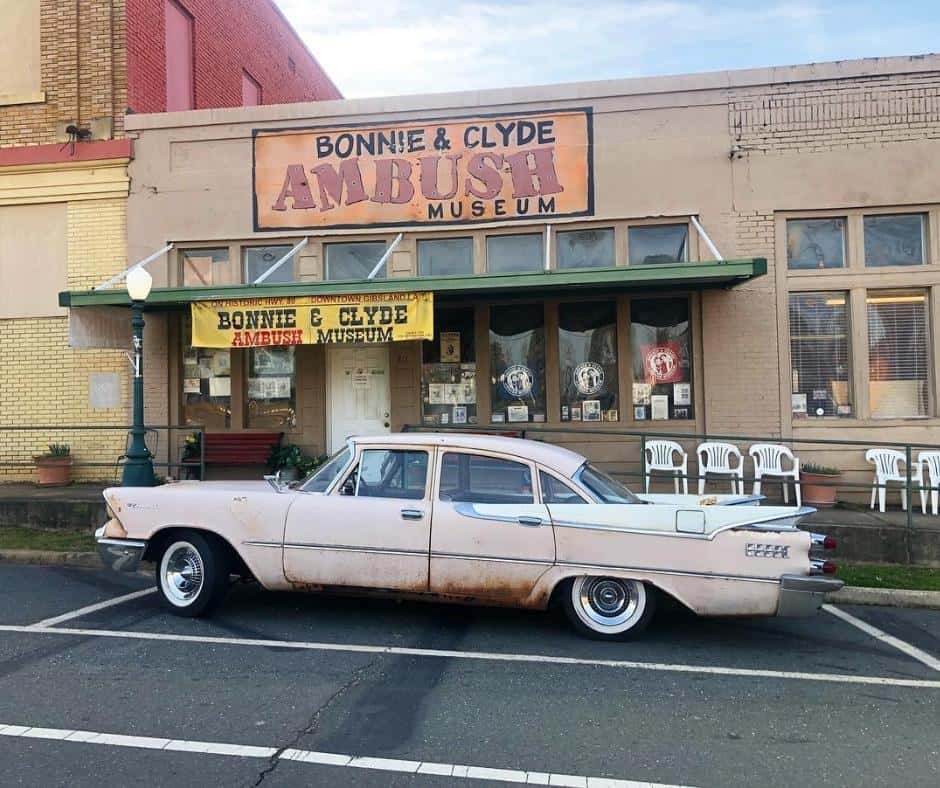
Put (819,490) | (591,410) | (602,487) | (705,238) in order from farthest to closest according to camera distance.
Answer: (591,410), (705,238), (819,490), (602,487)

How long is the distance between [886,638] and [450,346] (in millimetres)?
7107

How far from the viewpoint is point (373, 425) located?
1156 cm

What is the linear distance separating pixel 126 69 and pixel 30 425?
5.96m

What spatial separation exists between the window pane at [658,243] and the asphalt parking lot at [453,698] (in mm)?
5873

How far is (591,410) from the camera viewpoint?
11086mm

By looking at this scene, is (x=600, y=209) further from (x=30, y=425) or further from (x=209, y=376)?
(x=30, y=425)

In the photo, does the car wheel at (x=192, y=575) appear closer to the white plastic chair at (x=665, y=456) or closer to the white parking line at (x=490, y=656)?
the white parking line at (x=490, y=656)

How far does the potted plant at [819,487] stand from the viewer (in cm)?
967

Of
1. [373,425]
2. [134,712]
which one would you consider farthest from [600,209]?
[134,712]

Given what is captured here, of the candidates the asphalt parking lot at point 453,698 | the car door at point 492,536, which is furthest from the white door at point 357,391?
the car door at point 492,536

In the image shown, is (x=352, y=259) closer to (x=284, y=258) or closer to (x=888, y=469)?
(x=284, y=258)

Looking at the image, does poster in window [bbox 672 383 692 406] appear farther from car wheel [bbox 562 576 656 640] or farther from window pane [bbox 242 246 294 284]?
window pane [bbox 242 246 294 284]

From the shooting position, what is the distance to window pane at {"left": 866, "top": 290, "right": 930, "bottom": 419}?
10531 millimetres

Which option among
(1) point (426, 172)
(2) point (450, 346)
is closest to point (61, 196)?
(1) point (426, 172)
